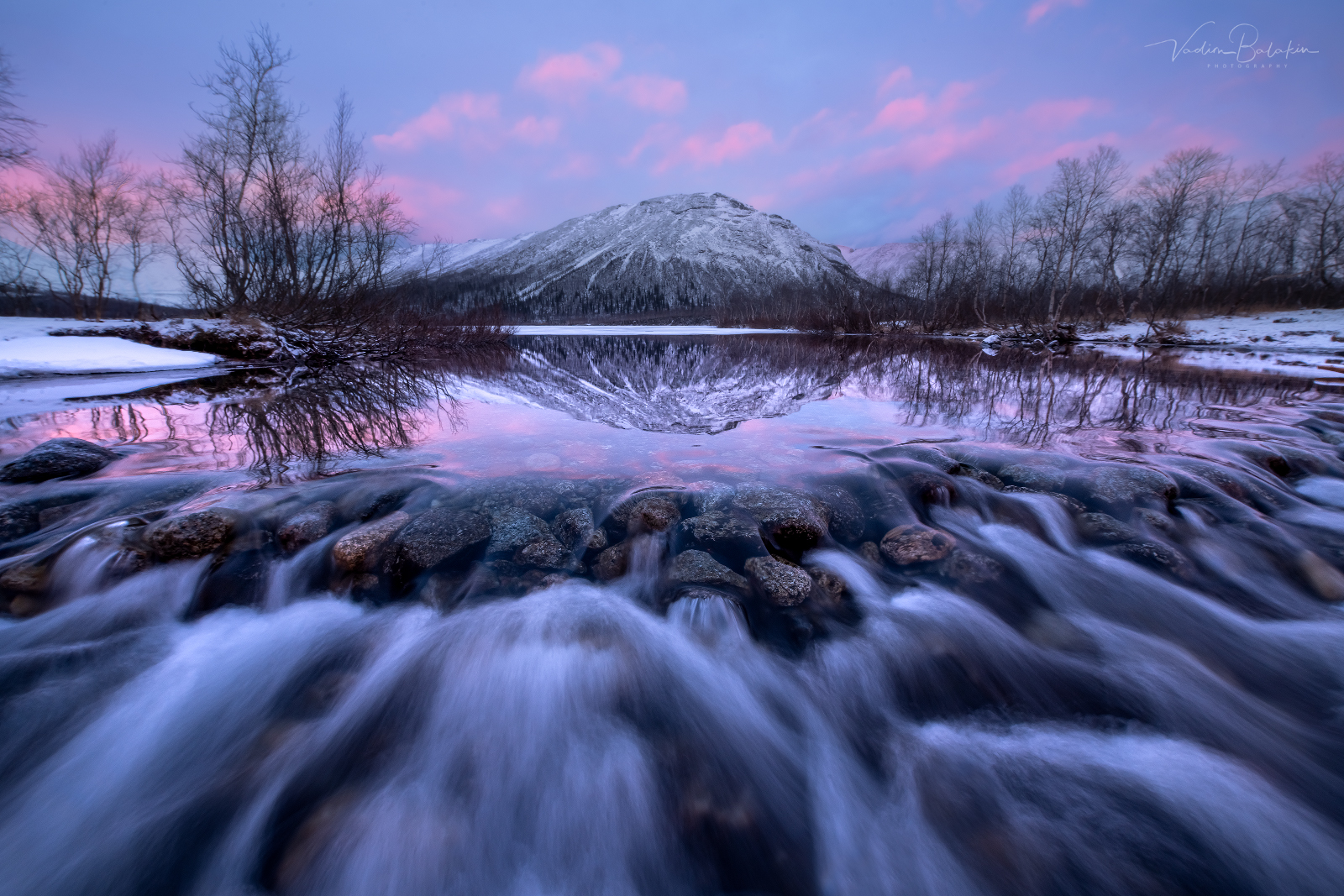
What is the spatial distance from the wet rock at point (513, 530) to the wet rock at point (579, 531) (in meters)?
0.08

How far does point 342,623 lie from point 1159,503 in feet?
17.8

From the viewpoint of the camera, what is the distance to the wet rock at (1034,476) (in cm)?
406

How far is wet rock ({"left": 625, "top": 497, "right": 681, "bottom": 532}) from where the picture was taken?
3.39m

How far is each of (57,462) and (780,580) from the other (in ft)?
19.3

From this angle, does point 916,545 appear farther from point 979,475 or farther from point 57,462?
point 57,462

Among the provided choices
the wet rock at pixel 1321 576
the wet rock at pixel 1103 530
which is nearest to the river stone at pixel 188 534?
the wet rock at pixel 1103 530

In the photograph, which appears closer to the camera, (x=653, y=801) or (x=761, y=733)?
(x=653, y=801)

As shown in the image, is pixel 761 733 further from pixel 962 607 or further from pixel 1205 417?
pixel 1205 417

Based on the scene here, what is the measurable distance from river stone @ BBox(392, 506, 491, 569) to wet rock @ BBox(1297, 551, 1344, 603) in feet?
16.2

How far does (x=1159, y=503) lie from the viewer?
3719 millimetres

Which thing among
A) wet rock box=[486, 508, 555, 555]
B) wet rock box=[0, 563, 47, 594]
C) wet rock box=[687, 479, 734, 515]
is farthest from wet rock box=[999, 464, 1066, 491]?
wet rock box=[0, 563, 47, 594]

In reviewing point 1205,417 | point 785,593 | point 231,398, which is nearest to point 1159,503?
point 785,593

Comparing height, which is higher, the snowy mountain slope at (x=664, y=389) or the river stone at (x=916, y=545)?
the snowy mountain slope at (x=664, y=389)

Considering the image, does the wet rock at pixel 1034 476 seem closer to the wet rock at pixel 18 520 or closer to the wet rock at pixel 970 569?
the wet rock at pixel 970 569
